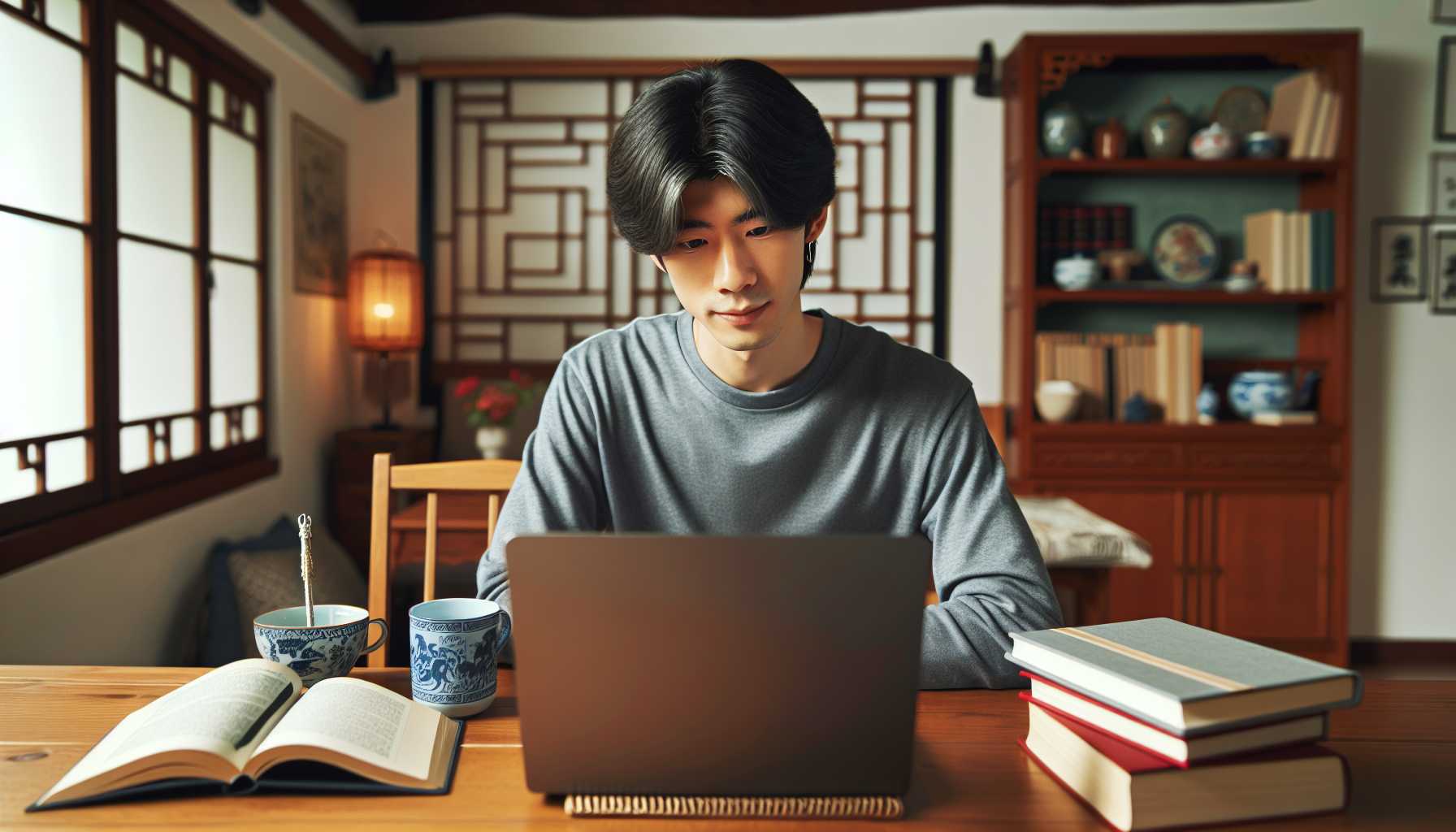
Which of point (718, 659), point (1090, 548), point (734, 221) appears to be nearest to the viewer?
point (718, 659)

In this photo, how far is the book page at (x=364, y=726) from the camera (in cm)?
74

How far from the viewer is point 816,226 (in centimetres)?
114

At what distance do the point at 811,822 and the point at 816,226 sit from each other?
2.22ft

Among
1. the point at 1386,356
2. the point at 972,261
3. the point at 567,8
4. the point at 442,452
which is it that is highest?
the point at 567,8

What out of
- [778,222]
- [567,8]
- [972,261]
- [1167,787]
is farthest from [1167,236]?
[1167,787]

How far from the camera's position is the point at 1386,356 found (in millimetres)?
3820

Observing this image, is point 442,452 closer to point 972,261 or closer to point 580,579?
point 972,261

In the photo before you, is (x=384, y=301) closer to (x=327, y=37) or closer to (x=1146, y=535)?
(x=327, y=37)

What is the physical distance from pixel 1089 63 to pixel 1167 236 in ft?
2.44

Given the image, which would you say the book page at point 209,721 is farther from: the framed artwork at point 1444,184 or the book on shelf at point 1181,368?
the framed artwork at point 1444,184

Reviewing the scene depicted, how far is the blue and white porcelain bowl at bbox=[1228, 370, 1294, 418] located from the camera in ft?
11.7

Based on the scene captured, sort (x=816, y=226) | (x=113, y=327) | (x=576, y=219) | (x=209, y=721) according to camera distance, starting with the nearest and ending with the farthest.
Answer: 1. (x=209, y=721)
2. (x=816, y=226)
3. (x=113, y=327)
4. (x=576, y=219)

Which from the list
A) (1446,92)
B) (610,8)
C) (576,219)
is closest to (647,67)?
(610,8)

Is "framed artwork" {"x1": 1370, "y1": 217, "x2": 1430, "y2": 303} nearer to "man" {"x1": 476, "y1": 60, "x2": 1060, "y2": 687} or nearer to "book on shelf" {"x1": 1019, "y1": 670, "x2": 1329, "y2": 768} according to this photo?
"man" {"x1": 476, "y1": 60, "x2": 1060, "y2": 687}
